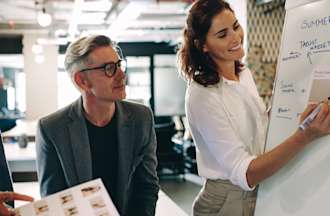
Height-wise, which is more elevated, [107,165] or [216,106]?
[216,106]

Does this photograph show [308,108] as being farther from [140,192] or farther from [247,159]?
[140,192]

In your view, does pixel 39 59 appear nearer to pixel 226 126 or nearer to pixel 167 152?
pixel 167 152

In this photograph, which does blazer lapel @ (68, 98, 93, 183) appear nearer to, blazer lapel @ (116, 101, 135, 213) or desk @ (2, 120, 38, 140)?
blazer lapel @ (116, 101, 135, 213)

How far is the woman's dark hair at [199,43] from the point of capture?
1634 mm

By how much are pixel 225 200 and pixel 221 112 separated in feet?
1.20

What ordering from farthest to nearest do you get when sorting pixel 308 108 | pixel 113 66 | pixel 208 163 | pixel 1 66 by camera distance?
1. pixel 1 66
2. pixel 113 66
3. pixel 208 163
4. pixel 308 108

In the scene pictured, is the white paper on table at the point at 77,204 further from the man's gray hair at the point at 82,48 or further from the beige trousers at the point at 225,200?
the man's gray hair at the point at 82,48

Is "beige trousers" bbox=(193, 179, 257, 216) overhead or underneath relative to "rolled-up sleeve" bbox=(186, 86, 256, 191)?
underneath

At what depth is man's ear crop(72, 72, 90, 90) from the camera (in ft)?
5.94

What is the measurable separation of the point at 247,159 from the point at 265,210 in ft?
0.78

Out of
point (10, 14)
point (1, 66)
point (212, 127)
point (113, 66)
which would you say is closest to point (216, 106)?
point (212, 127)

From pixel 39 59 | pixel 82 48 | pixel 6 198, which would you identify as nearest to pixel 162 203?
pixel 82 48

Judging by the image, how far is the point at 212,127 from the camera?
1.57 metres

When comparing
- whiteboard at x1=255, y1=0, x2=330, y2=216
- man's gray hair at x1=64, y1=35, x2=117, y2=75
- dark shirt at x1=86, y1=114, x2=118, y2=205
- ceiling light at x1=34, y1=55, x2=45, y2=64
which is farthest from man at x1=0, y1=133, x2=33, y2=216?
ceiling light at x1=34, y1=55, x2=45, y2=64
